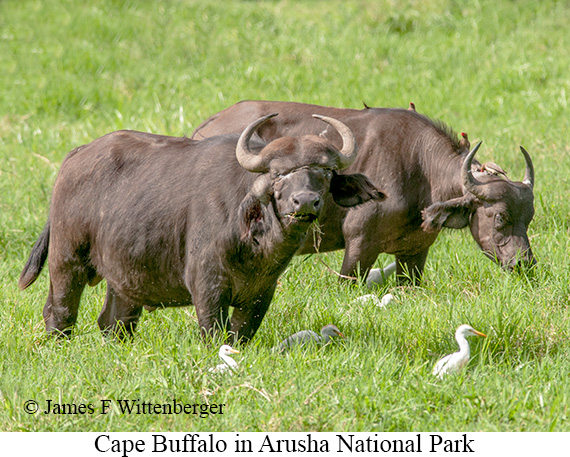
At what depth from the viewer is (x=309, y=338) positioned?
5.28 metres

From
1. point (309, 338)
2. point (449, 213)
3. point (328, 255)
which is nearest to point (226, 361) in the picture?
point (309, 338)

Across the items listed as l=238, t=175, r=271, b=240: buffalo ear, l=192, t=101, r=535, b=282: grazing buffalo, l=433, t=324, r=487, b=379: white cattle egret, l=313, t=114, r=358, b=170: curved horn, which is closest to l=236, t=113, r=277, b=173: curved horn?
l=238, t=175, r=271, b=240: buffalo ear

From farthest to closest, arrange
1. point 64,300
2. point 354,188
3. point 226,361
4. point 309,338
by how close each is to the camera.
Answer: point 64,300 < point 309,338 < point 354,188 < point 226,361

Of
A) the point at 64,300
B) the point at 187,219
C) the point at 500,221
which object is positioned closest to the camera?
the point at 187,219

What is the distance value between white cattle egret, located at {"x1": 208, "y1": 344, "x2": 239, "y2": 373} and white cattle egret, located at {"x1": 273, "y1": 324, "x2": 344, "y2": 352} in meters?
0.45

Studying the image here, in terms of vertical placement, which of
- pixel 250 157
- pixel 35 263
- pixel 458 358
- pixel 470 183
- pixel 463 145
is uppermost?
pixel 250 157

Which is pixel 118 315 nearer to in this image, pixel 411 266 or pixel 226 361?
pixel 226 361

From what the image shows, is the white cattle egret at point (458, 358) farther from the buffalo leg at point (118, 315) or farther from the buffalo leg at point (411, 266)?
the buffalo leg at point (118, 315)

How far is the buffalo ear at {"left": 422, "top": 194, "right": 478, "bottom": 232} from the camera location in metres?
6.48

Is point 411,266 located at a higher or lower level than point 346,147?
lower

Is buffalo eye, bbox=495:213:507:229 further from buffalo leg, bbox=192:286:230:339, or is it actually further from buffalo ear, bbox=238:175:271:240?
buffalo leg, bbox=192:286:230:339

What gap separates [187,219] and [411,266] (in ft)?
→ 8.13

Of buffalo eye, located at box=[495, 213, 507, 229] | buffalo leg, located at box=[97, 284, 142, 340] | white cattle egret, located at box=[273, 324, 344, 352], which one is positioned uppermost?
buffalo eye, located at box=[495, 213, 507, 229]

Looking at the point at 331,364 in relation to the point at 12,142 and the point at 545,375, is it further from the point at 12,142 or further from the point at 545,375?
the point at 12,142
